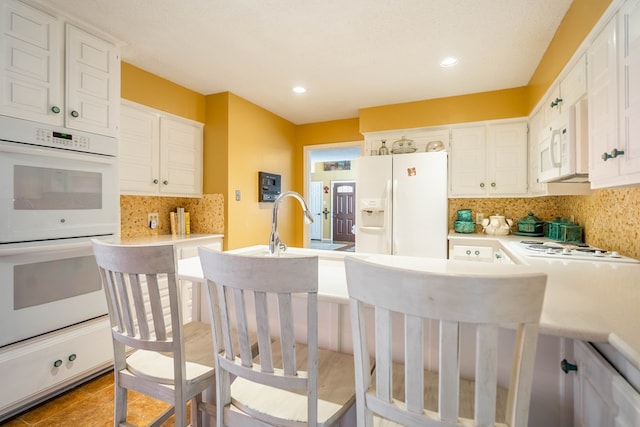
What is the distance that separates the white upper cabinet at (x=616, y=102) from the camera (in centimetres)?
121

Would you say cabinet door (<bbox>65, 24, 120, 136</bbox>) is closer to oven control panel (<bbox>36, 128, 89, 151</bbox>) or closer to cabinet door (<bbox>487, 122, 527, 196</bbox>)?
oven control panel (<bbox>36, 128, 89, 151</bbox>)

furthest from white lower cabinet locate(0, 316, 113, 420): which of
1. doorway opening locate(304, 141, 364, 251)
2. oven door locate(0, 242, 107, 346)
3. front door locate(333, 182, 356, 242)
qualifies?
front door locate(333, 182, 356, 242)

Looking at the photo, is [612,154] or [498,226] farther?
[498,226]

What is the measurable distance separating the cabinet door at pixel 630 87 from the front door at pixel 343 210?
8.61 m

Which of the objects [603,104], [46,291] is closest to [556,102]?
[603,104]

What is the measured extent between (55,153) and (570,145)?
3056mm

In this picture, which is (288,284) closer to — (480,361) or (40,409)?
(480,361)

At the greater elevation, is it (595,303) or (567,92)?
(567,92)

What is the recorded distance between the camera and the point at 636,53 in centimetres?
119

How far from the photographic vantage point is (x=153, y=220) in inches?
128

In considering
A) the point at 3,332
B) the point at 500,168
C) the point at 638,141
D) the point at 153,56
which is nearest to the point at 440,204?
the point at 500,168

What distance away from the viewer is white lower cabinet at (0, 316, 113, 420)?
5.70 feet

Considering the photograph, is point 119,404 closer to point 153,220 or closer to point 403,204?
point 153,220

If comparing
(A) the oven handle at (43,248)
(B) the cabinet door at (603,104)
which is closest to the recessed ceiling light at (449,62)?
(B) the cabinet door at (603,104)
